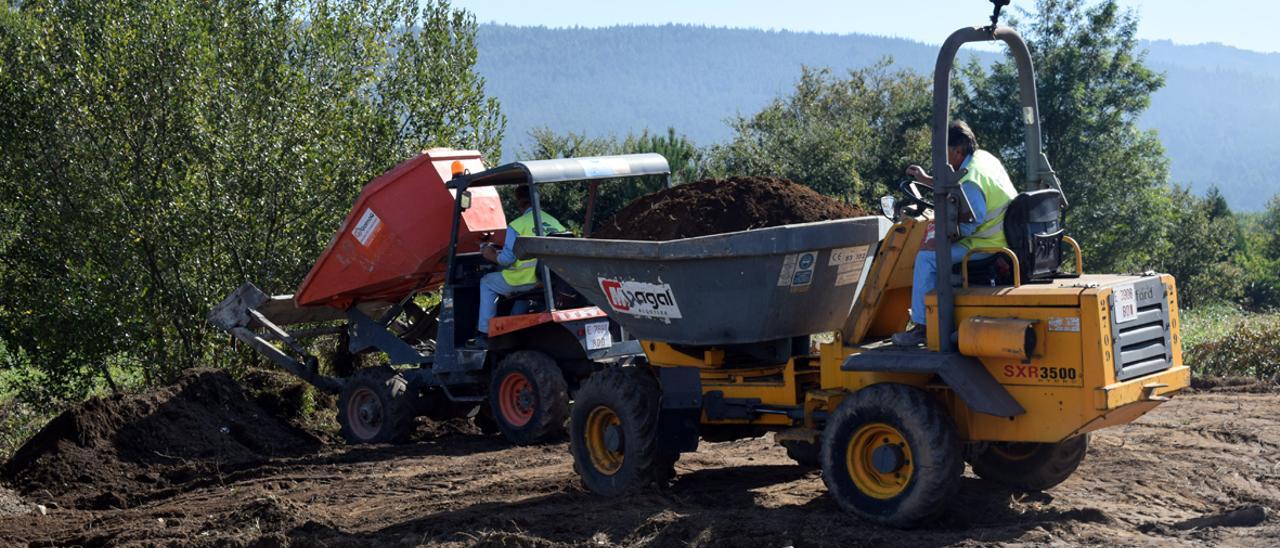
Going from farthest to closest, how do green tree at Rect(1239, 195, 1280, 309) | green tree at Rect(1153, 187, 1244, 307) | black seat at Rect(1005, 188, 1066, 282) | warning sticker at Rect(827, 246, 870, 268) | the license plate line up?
green tree at Rect(1239, 195, 1280, 309), green tree at Rect(1153, 187, 1244, 307), the license plate, warning sticker at Rect(827, 246, 870, 268), black seat at Rect(1005, 188, 1066, 282)

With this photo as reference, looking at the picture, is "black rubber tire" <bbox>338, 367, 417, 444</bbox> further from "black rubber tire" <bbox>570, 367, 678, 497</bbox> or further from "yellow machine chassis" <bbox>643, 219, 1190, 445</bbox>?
"yellow machine chassis" <bbox>643, 219, 1190, 445</bbox>

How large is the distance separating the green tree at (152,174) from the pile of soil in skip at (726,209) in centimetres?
540

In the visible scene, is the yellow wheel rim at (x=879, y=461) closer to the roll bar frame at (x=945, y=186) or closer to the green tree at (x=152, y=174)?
the roll bar frame at (x=945, y=186)

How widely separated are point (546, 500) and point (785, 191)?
2582mm

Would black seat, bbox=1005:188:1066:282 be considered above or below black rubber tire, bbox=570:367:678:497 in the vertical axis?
above

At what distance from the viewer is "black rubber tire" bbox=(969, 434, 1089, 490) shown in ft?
24.9

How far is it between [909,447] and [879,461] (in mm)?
186

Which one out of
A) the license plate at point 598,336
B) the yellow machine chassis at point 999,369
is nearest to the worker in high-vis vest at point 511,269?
the license plate at point 598,336

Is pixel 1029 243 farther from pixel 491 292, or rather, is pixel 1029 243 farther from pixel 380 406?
pixel 380 406

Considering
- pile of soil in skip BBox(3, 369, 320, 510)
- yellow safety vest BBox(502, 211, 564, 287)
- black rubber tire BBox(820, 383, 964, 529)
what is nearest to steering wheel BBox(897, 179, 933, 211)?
black rubber tire BBox(820, 383, 964, 529)

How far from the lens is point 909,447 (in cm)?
671

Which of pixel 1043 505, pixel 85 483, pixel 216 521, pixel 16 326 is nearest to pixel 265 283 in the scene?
pixel 16 326

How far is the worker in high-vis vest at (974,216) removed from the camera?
6773mm

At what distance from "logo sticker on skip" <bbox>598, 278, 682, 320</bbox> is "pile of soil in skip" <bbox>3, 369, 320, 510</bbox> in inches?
142
